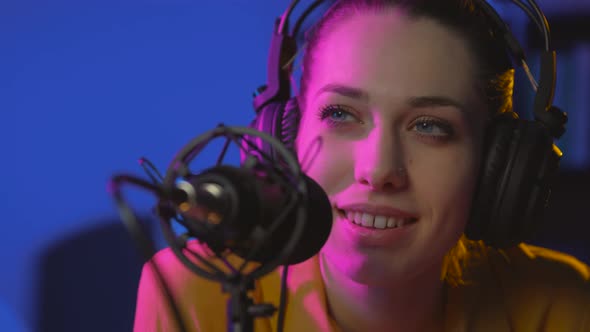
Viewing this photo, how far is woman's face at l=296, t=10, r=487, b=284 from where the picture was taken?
1000 mm

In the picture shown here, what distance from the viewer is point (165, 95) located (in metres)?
1.58

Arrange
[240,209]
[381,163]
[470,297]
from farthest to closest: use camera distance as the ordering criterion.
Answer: [470,297] → [381,163] → [240,209]

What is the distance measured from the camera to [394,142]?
997mm

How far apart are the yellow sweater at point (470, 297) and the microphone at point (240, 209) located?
20.8 inches

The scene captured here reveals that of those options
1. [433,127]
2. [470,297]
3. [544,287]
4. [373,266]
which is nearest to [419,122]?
[433,127]

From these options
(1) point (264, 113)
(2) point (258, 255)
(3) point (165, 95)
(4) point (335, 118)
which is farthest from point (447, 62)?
(3) point (165, 95)

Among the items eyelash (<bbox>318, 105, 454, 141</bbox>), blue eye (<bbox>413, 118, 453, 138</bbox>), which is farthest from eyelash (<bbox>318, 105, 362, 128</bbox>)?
blue eye (<bbox>413, 118, 453, 138</bbox>)

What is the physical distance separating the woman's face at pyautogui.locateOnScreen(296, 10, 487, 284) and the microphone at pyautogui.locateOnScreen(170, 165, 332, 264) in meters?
0.38

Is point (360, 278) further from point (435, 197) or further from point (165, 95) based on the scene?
point (165, 95)

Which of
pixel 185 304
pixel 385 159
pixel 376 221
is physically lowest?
pixel 185 304

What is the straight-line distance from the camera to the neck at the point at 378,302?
1.15 metres

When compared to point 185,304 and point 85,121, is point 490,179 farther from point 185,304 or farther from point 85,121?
point 85,121

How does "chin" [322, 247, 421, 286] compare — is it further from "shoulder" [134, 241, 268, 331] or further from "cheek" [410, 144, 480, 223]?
"shoulder" [134, 241, 268, 331]

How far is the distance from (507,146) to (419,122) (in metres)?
0.16
